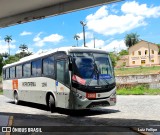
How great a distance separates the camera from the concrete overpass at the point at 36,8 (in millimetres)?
10337

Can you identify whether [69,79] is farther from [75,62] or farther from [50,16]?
[50,16]

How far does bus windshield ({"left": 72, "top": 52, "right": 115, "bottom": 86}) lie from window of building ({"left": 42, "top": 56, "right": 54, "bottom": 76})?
1821 mm

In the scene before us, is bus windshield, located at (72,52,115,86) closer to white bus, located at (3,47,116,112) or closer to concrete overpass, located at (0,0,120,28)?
white bus, located at (3,47,116,112)

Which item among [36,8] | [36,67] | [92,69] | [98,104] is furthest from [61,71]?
[36,8]

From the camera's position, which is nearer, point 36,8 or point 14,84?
point 36,8

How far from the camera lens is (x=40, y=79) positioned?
16.8 metres

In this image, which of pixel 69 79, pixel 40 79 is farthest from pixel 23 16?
pixel 40 79

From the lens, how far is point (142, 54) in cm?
7525

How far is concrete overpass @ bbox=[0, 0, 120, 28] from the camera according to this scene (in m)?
10.3

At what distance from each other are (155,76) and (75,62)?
2038 centimetres

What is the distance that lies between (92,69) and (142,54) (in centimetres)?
6299

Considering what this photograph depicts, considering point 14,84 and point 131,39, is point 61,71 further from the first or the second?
point 131,39

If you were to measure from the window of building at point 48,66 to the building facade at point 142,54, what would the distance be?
57247 mm

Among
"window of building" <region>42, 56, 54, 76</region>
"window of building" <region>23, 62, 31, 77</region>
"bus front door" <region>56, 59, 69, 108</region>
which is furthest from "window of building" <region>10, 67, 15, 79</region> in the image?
"bus front door" <region>56, 59, 69, 108</region>
